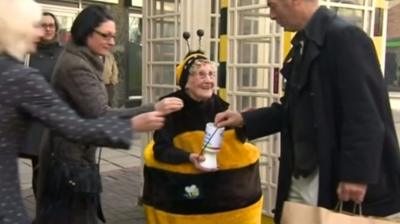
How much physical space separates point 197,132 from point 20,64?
160cm

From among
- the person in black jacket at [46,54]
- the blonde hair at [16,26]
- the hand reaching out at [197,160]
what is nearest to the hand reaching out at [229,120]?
the hand reaching out at [197,160]

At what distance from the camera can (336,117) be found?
2.40 m

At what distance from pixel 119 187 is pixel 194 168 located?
11.6 feet

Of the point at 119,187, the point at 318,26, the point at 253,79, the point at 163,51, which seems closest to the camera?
the point at 318,26

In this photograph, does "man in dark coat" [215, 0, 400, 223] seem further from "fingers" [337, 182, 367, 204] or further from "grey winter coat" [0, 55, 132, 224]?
"grey winter coat" [0, 55, 132, 224]

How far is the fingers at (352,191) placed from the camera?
2320 millimetres

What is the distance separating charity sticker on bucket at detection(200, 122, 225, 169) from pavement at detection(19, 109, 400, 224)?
175 cm

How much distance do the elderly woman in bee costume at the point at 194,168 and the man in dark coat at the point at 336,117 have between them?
0.75 meters

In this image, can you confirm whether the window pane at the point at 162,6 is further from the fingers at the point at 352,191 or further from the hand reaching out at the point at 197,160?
the fingers at the point at 352,191

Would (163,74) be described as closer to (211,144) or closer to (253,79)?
(253,79)

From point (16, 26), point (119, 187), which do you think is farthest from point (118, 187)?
point (16, 26)

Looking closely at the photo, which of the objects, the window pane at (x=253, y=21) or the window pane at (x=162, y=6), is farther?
the window pane at (x=162, y=6)

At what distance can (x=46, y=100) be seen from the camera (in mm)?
1845

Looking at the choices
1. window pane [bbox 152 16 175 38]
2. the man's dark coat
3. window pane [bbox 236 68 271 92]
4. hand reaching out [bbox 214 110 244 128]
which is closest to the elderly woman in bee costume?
hand reaching out [bbox 214 110 244 128]
